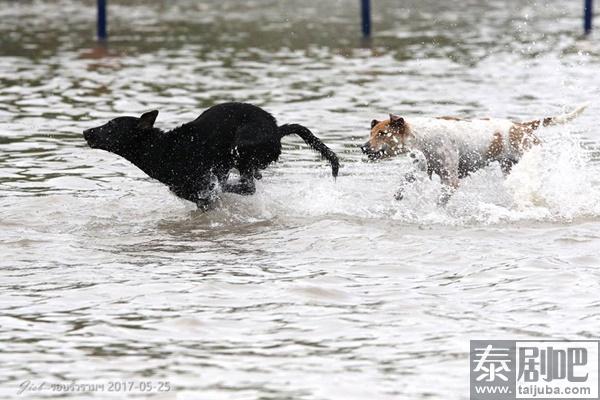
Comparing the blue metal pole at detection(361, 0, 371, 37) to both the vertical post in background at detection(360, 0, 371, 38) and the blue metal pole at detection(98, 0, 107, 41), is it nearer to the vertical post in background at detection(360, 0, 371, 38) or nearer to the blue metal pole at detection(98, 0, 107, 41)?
the vertical post in background at detection(360, 0, 371, 38)

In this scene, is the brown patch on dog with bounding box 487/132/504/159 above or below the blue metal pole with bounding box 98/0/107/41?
below

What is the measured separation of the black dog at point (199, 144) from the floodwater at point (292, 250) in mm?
343

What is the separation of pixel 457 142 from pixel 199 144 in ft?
6.89

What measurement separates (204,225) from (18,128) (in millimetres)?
5242

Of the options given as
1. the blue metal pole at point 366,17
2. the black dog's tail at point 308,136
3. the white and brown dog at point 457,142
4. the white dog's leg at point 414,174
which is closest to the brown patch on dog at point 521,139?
the white and brown dog at point 457,142

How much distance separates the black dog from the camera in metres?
9.80

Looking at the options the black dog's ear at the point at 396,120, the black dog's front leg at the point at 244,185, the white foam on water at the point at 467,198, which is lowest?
the white foam on water at the point at 467,198

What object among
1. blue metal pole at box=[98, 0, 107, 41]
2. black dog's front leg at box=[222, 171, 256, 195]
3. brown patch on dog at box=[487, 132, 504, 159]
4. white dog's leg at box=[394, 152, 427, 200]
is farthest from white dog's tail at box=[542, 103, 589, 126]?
blue metal pole at box=[98, 0, 107, 41]

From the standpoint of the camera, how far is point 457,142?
32.7 ft

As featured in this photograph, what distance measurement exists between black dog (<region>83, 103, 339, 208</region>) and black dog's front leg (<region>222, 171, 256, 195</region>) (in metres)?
0.19

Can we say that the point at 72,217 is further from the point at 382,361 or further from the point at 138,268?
the point at 382,361

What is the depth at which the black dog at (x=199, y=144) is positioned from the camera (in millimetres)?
9805

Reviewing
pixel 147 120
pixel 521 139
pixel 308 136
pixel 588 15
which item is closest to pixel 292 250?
pixel 308 136

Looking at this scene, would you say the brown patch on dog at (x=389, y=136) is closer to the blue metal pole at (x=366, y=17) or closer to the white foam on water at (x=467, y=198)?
the white foam on water at (x=467, y=198)
